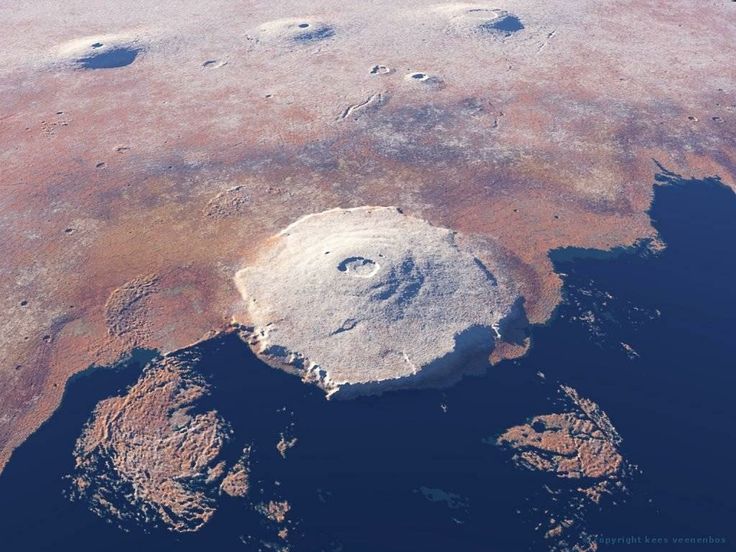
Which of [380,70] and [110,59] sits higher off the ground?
[110,59]

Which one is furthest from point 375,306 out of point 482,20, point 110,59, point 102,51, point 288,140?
point 102,51

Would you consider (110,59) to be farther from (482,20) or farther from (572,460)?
(572,460)

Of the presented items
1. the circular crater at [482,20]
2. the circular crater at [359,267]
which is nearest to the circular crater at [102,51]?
the circular crater at [482,20]

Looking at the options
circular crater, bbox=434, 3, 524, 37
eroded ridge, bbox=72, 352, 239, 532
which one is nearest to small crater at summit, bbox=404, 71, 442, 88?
circular crater, bbox=434, 3, 524, 37

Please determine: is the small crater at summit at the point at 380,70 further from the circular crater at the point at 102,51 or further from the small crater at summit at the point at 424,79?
the circular crater at the point at 102,51

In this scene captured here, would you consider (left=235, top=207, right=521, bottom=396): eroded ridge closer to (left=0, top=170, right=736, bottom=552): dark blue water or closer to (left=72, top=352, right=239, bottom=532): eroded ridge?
(left=0, top=170, right=736, bottom=552): dark blue water

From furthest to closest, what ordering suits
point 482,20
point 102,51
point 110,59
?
point 482,20 < point 102,51 < point 110,59
